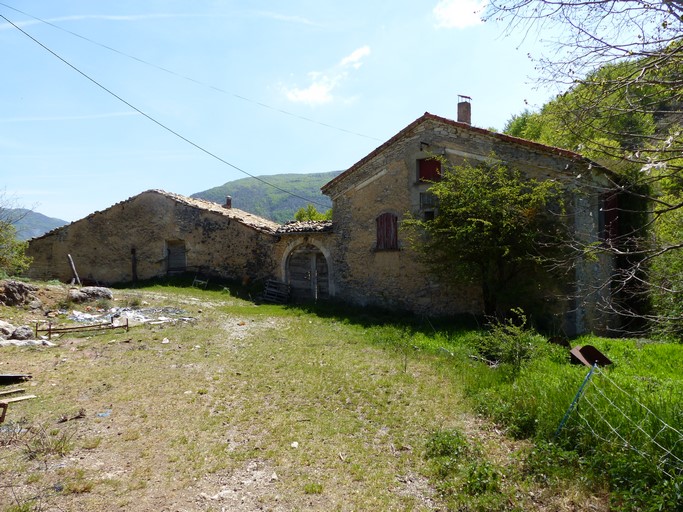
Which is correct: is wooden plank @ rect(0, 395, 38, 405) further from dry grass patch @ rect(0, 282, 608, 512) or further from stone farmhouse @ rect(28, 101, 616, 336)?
stone farmhouse @ rect(28, 101, 616, 336)

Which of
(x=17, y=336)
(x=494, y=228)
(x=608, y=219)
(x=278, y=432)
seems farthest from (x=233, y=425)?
(x=608, y=219)

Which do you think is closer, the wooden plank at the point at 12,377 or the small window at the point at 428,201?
the wooden plank at the point at 12,377

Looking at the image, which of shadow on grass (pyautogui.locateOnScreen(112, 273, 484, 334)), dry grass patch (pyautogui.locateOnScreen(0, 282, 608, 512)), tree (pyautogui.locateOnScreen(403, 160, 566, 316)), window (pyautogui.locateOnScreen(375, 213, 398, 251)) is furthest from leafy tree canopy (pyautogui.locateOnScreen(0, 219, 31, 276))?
tree (pyautogui.locateOnScreen(403, 160, 566, 316))

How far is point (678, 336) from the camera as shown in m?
Result: 8.60

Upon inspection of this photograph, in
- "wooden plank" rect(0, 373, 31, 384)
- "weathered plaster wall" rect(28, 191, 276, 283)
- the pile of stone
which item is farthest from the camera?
"weathered plaster wall" rect(28, 191, 276, 283)

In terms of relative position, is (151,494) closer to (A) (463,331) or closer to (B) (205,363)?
(B) (205,363)

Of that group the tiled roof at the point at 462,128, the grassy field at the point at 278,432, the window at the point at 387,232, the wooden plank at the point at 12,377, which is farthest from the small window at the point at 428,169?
the wooden plank at the point at 12,377

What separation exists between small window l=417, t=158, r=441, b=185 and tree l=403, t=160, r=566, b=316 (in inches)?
47.1

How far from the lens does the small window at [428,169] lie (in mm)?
12930

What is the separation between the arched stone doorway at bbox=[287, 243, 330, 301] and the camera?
1620 centimetres

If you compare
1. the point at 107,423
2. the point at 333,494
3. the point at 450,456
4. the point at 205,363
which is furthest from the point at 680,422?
the point at 205,363

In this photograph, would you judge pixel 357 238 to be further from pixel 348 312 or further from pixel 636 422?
pixel 636 422

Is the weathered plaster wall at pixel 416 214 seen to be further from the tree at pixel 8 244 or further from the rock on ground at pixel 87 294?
the tree at pixel 8 244

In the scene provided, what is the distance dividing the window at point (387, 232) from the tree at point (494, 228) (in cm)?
207
